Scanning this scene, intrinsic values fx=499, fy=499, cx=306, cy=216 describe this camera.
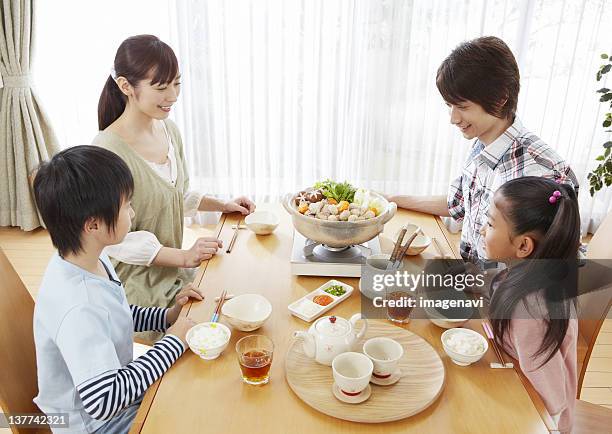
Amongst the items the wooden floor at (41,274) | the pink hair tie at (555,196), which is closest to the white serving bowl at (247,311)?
the pink hair tie at (555,196)

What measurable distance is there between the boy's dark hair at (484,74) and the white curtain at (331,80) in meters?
1.58

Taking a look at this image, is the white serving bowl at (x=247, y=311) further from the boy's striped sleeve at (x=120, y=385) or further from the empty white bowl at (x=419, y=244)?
the empty white bowl at (x=419, y=244)

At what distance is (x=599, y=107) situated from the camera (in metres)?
3.22

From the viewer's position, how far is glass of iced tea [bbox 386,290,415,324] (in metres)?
1.33

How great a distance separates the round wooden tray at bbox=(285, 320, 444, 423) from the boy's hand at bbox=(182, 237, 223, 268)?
542mm

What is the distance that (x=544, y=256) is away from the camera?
4.22 ft

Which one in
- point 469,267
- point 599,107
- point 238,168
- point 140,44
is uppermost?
point 140,44

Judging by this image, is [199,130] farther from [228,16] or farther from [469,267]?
[469,267]

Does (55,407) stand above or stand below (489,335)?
below

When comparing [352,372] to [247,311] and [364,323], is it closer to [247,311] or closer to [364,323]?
[364,323]

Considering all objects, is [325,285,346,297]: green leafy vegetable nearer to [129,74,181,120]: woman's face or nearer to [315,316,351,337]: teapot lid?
[315,316,351,337]: teapot lid

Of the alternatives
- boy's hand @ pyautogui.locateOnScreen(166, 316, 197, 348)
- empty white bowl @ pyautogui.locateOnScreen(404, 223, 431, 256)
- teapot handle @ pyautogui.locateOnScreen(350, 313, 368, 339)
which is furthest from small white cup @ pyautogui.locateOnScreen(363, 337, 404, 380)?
empty white bowl @ pyautogui.locateOnScreen(404, 223, 431, 256)

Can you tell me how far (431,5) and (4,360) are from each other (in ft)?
9.21

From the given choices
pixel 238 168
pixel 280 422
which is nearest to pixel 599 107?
pixel 238 168
